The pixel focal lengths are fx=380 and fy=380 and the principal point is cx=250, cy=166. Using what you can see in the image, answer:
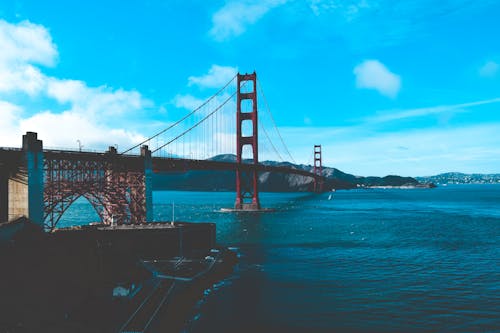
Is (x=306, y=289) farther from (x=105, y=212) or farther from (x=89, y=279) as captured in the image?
(x=105, y=212)

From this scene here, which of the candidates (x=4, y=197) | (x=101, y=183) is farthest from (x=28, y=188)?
(x=101, y=183)

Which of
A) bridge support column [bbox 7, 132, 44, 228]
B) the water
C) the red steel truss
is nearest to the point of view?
the water

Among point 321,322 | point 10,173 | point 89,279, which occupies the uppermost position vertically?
point 10,173

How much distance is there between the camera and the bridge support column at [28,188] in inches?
1394

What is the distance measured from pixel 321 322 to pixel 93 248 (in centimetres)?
2067

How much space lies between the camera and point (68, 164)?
145ft

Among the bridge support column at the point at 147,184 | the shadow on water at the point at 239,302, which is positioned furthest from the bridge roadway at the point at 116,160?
the shadow on water at the point at 239,302

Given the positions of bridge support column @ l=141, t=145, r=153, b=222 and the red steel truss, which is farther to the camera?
bridge support column @ l=141, t=145, r=153, b=222

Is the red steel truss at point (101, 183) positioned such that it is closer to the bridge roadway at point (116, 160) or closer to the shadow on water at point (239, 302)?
the bridge roadway at point (116, 160)

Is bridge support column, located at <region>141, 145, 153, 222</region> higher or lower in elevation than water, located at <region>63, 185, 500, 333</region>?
higher

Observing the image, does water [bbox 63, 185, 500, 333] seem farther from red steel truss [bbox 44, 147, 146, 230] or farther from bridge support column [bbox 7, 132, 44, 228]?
bridge support column [bbox 7, 132, 44, 228]

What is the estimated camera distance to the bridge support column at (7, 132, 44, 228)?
3541 cm

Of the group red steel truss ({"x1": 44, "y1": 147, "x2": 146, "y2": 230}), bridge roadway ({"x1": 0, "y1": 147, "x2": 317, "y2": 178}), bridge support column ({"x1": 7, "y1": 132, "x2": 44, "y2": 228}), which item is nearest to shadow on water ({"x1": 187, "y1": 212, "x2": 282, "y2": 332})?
red steel truss ({"x1": 44, "y1": 147, "x2": 146, "y2": 230})

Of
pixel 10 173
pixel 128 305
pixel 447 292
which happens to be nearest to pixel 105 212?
pixel 10 173
